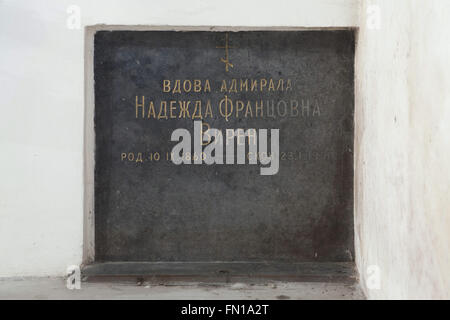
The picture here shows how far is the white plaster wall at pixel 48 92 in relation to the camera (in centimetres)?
266

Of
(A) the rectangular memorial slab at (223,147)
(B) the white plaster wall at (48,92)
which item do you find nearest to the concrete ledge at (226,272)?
(A) the rectangular memorial slab at (223,147)

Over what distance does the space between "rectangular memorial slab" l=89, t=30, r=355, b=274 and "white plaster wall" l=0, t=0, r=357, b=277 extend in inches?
4.7

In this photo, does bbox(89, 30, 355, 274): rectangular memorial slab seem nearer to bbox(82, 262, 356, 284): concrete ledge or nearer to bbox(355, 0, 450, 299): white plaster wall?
bbox(82, 262, 356, 284): concrete ledge

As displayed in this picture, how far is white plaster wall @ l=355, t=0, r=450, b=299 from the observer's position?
1388 millimetres

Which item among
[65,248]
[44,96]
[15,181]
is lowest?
[65,248]

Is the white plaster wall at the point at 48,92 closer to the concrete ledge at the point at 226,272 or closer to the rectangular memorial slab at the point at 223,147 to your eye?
the rectangular memorial slab at the point at 223,147

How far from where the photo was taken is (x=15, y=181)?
2668 millimetres

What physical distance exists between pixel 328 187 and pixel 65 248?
156cm

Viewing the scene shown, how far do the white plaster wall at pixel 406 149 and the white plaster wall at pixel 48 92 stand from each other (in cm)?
67

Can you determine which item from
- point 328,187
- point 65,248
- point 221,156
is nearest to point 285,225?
point 328,187

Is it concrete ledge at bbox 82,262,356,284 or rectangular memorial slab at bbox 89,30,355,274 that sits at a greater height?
rectangular memorial slab at bbox 89,30,355,274

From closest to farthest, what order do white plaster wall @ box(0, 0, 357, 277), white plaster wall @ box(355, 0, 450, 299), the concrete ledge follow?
white plaster wall @ box(355, 0, 450, 299), the concrete ledge, white plaster wall @ box(0, 0, 357, 277)

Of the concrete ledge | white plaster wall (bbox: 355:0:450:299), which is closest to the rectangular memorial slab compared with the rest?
the concrete ledge
